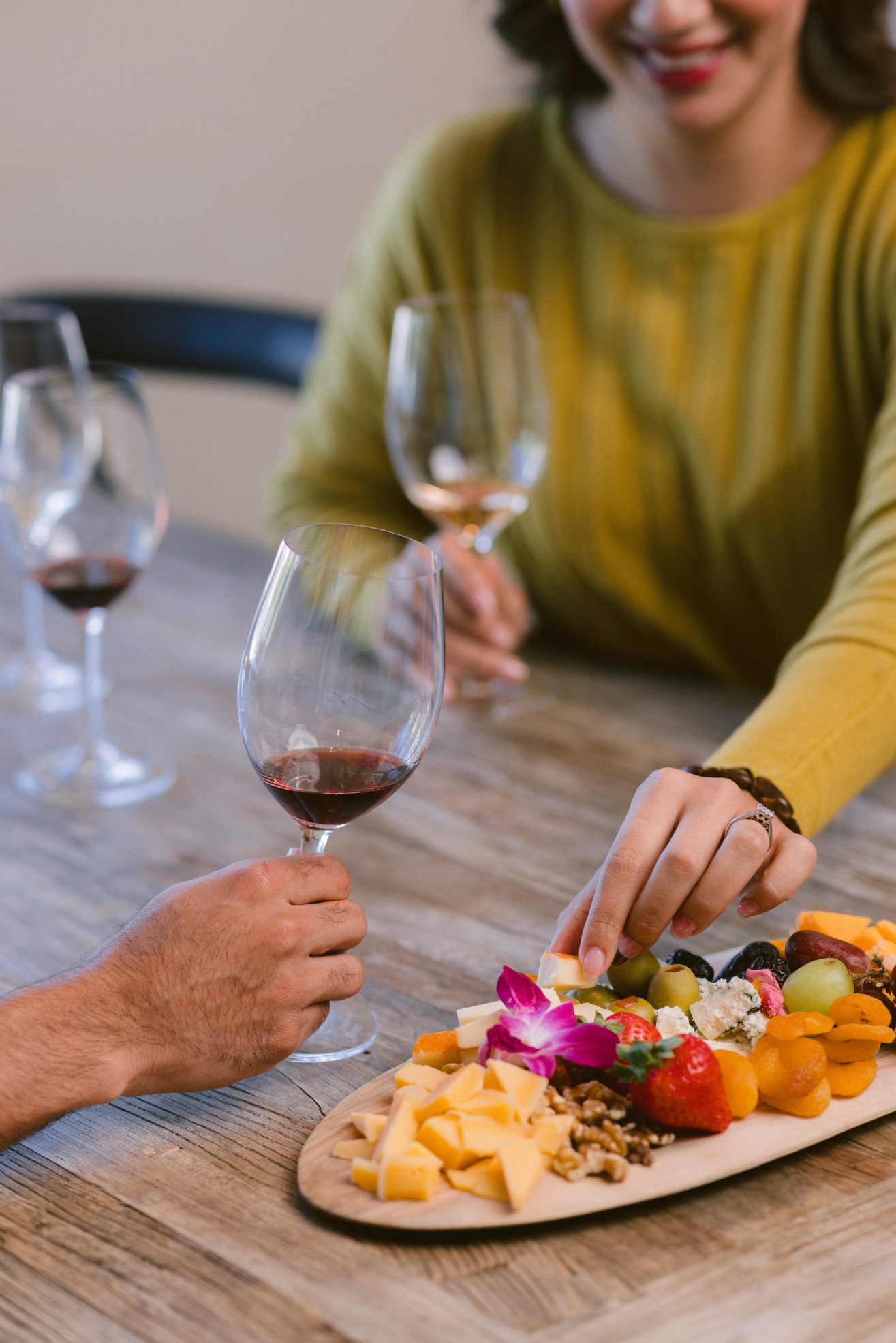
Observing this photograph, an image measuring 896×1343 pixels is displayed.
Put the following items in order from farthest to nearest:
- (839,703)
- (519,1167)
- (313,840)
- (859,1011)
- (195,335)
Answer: (195,335) < (839,703) < (313,840) < (859,1011) < (519,1167)

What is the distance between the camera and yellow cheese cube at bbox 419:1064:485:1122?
0.76m

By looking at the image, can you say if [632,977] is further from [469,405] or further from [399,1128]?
[469,405]

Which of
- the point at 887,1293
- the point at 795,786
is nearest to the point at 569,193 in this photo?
the point at 795,786

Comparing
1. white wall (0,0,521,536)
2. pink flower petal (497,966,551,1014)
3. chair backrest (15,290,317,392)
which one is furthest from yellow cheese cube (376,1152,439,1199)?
white wall (0,0,521,536)

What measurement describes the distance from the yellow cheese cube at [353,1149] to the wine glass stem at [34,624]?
928 millimetres

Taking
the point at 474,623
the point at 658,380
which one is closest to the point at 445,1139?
the point at 474,623

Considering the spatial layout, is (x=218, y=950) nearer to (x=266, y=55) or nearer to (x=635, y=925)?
(x=635, y=925)

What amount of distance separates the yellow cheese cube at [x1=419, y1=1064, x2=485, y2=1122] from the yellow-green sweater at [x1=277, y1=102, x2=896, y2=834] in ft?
2.61

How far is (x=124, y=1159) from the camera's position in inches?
31.5

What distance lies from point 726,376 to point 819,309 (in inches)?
5.1

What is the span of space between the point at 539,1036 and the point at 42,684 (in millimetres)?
892

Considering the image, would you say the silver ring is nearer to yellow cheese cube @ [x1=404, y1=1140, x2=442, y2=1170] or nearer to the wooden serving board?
the wooden serving board

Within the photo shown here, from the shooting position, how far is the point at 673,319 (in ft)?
5.61

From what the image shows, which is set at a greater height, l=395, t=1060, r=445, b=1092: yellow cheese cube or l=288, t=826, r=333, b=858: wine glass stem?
l=288, t=826, r=333, b=858: wine glass stem
